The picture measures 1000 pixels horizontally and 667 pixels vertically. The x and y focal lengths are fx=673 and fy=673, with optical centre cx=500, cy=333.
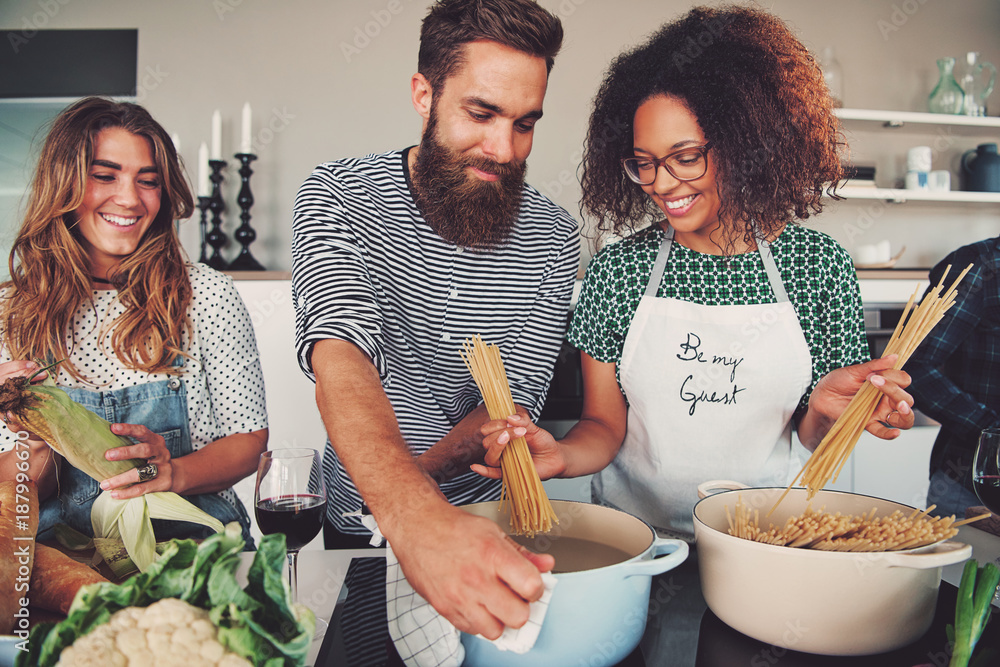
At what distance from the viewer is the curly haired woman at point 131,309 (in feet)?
4.30

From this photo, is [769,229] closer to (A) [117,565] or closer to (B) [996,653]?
(B) [996,653]

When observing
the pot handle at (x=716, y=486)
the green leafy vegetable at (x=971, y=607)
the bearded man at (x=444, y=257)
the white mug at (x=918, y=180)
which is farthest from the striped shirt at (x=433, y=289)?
the white mug at (x=918, y=180)

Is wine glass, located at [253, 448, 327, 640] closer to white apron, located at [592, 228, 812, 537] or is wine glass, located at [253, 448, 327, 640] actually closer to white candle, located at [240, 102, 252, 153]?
white apron, located at [592, 228, 812, 537]

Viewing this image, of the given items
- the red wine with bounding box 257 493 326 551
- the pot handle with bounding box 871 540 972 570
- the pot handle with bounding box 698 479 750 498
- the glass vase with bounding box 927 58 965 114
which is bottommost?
the red wine with bounding box 257 493 326 551

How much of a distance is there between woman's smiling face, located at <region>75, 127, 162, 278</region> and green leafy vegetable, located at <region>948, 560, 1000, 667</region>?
4.83ft

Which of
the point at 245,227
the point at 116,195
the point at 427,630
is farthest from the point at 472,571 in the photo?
the point at 245,227

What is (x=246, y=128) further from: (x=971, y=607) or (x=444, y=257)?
(x=971, y=607)

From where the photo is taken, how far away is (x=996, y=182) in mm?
3182

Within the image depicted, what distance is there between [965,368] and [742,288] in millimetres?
813

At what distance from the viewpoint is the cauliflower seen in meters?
0.45

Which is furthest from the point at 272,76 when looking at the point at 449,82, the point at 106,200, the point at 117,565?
the point at 117,565

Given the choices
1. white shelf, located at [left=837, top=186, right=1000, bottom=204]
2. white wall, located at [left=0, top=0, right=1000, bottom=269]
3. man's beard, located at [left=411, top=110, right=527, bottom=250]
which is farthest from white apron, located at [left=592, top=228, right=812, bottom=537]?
white shelf, located at [left=837, top=186, right=1000, bottom=204]

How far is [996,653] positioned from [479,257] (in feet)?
3.17

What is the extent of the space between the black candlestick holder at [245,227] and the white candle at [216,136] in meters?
0.08
